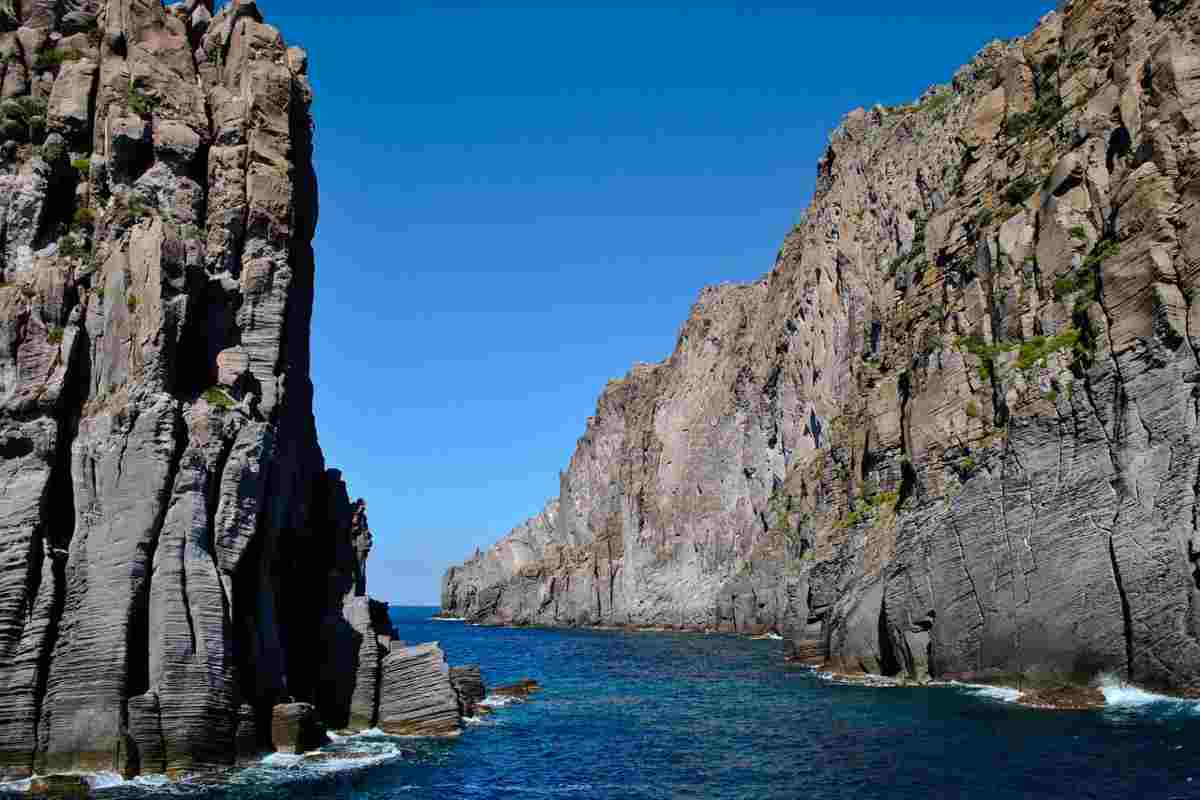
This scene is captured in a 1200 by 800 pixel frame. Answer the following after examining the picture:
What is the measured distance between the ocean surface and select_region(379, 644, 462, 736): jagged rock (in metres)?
1.51

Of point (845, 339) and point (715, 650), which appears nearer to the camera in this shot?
point (715, 650)

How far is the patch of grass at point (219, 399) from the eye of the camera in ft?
131

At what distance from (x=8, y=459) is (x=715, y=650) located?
81343 millimetres

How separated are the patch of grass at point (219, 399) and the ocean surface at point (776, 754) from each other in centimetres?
1312

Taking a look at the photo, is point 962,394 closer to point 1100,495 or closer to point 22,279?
point 1100,495

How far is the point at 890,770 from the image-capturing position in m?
38.2

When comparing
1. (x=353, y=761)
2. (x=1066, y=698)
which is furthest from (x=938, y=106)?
(x=353, y=761)

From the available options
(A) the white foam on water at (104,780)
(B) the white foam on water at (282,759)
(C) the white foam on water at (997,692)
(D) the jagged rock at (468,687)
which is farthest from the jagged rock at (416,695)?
(C) the white foam on water at (997,692)

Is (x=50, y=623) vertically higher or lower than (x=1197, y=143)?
lower

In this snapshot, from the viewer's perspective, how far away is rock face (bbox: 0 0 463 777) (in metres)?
34.8

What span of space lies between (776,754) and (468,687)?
22129 millimetres

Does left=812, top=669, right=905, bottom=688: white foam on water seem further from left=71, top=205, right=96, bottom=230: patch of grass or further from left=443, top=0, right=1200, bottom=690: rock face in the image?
left=71, top=205, right=96, bottom=230: patch of grass

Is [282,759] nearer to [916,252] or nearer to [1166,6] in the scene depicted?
[1166,6]

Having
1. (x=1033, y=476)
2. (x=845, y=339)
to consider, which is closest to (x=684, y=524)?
(x=845, y=339)
